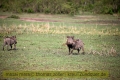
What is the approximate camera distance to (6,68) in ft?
32.9

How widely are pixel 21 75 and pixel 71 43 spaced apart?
4052 millimetres

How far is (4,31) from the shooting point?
21.1m

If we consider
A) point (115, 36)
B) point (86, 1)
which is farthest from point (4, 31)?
point (86, 1)

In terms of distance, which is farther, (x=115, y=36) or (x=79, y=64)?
(x=115, y=36)

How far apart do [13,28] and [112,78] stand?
1445cm

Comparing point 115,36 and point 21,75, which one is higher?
point 21,75

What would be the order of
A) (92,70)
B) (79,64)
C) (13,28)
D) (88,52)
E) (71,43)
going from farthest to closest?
(13,28), (88,52), (71,43), (79,64), (92,70)

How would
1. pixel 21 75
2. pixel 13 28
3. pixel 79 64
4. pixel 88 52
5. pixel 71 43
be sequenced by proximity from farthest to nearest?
pixel 13 28 → pixel 88 52 → pixel 71 43 → pixel 79 64 → pixel 21 75

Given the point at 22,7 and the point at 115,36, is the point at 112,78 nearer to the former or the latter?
the point at 115,36

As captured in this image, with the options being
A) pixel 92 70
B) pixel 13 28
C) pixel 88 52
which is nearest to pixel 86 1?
pixel 13 28

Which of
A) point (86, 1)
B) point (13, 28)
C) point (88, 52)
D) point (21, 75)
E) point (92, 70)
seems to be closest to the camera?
point (21, 75)

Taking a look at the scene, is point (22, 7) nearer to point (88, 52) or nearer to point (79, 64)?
point (88, 52)

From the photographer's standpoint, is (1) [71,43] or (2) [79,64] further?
(1) [71,43]

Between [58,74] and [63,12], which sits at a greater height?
[58,74]
